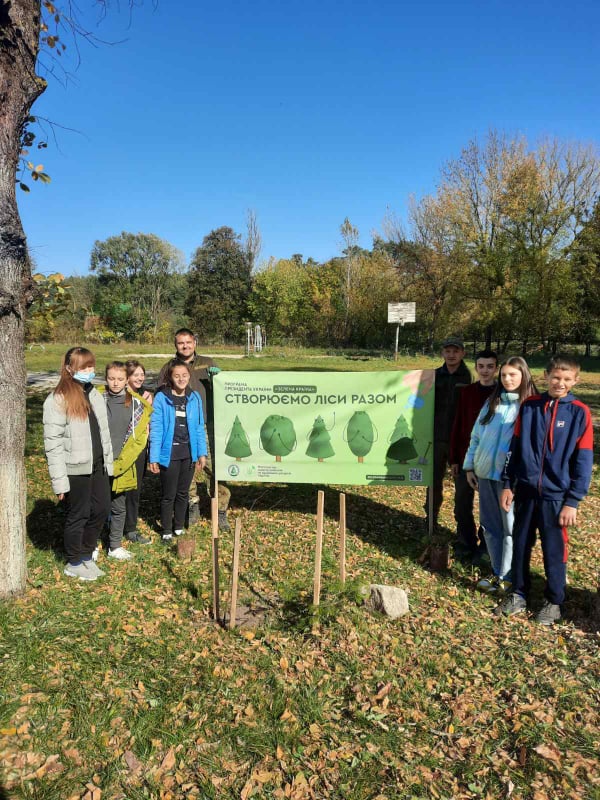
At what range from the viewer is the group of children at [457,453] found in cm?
392

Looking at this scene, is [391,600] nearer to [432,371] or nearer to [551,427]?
[551,427]

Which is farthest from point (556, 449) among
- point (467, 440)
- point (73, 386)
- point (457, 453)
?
point (73, 386)

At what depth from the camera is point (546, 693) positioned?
3330 millimetres

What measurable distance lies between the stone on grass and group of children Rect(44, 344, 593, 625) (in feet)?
2.62

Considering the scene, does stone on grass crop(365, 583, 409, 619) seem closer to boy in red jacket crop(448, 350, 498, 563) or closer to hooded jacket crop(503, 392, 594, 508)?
boy in red jacket crop(448, 350, 498, 563)

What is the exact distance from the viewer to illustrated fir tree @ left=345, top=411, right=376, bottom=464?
5.41 meters

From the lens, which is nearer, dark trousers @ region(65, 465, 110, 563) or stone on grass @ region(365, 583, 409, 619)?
stone on grass @ region(365, 583, 409, 619)

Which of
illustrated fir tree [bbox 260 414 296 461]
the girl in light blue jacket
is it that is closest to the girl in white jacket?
illustrated fir tree [bbox 260 414 296 461]

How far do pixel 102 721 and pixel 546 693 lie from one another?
2828mm

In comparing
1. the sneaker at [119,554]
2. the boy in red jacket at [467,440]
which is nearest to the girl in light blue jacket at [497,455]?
the boy in red jacket at [467,440]

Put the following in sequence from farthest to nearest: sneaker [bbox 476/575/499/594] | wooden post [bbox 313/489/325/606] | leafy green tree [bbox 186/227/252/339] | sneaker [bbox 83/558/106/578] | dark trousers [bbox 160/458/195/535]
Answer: leafy green tree [bbox 186/227/252/339]
dark trousers [bbox 160/458/195/535]
sneaker [bbox 83/558/106/578]
sneaker [bbox 476/575/499/594]
wooden post [bbox 313/489/325/606]

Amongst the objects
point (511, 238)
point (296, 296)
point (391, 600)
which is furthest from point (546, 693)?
point (296, 296)

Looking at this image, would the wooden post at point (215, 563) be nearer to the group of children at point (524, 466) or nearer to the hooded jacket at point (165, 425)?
the hooded jacket at point (165, 425)

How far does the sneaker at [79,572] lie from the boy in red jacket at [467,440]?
3.61 m
